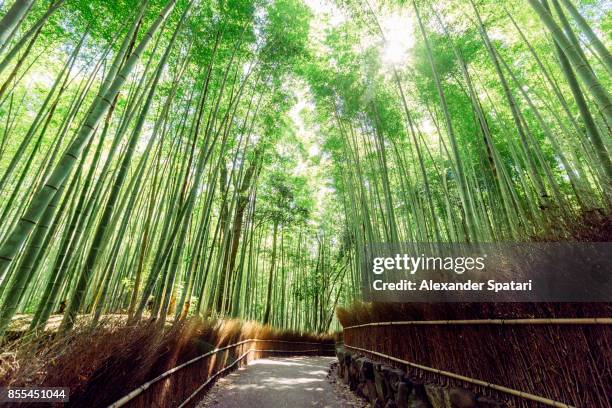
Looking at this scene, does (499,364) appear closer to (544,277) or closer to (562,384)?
(562,384)

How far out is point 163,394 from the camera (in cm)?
240

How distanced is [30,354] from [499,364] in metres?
2.54

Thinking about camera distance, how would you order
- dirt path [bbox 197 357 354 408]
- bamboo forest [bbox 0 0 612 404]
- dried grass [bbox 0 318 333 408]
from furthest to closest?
dirt path [bbox 197 357 354 408] → bamboo forest [bbox 0 0 612 404] → dried grass [bbox 0 318 333 408]

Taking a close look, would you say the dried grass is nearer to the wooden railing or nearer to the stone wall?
the wooden railing

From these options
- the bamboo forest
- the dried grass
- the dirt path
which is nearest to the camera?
the dried grass

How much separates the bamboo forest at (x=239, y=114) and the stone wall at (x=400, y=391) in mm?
1149

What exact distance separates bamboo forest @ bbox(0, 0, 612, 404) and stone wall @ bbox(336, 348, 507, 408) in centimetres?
115

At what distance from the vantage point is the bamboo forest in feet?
6.18

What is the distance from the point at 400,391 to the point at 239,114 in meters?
5.51

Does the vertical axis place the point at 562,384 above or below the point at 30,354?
below

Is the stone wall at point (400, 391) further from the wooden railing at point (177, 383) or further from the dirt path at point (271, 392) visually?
the wooden railing at point (177, 383)

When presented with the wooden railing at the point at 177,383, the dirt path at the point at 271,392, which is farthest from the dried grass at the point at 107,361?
the dirt path at the point at 271,392

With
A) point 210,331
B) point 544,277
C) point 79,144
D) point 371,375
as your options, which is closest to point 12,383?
point 79,144

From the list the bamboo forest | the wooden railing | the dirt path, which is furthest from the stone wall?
the wooden railing
